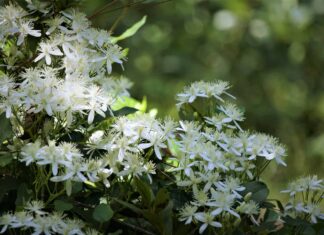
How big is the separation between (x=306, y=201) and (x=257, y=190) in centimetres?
9

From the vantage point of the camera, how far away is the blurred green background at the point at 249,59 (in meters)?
3.48

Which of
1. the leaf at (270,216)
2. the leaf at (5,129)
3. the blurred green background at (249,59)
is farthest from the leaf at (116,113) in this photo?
the blurred green background at (249,59)

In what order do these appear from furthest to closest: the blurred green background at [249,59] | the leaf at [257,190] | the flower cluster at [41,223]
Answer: the blurred green background at [249,59] → the leaf at [257,190] → the flower cluster at [41,223]

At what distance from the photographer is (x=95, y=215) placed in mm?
801

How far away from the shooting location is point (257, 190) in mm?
914

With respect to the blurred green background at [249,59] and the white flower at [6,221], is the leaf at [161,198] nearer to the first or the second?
the white flower at [6,221]

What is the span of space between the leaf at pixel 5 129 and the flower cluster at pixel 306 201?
0.39 metres

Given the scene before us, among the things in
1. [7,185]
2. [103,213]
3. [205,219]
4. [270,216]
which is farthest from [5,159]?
[270,216]

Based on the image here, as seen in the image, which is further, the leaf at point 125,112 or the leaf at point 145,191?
the leaf at point 125,112

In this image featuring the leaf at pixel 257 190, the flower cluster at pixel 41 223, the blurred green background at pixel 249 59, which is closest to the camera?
the flower cluster at pixel 41 223

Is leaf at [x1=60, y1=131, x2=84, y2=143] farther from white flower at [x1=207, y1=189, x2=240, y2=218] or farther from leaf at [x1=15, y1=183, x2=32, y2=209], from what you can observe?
white flower at [x1=207, y1=189, x2=240, y2=218]

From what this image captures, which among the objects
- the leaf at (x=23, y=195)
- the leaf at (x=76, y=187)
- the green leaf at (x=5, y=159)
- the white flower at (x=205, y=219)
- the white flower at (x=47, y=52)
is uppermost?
the white flower at (x=47, y=52)

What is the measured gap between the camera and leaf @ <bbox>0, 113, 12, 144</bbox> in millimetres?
875

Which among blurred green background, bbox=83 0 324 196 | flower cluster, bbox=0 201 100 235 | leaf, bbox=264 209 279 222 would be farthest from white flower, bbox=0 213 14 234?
blurred green background, bbox=83 0 324 196
